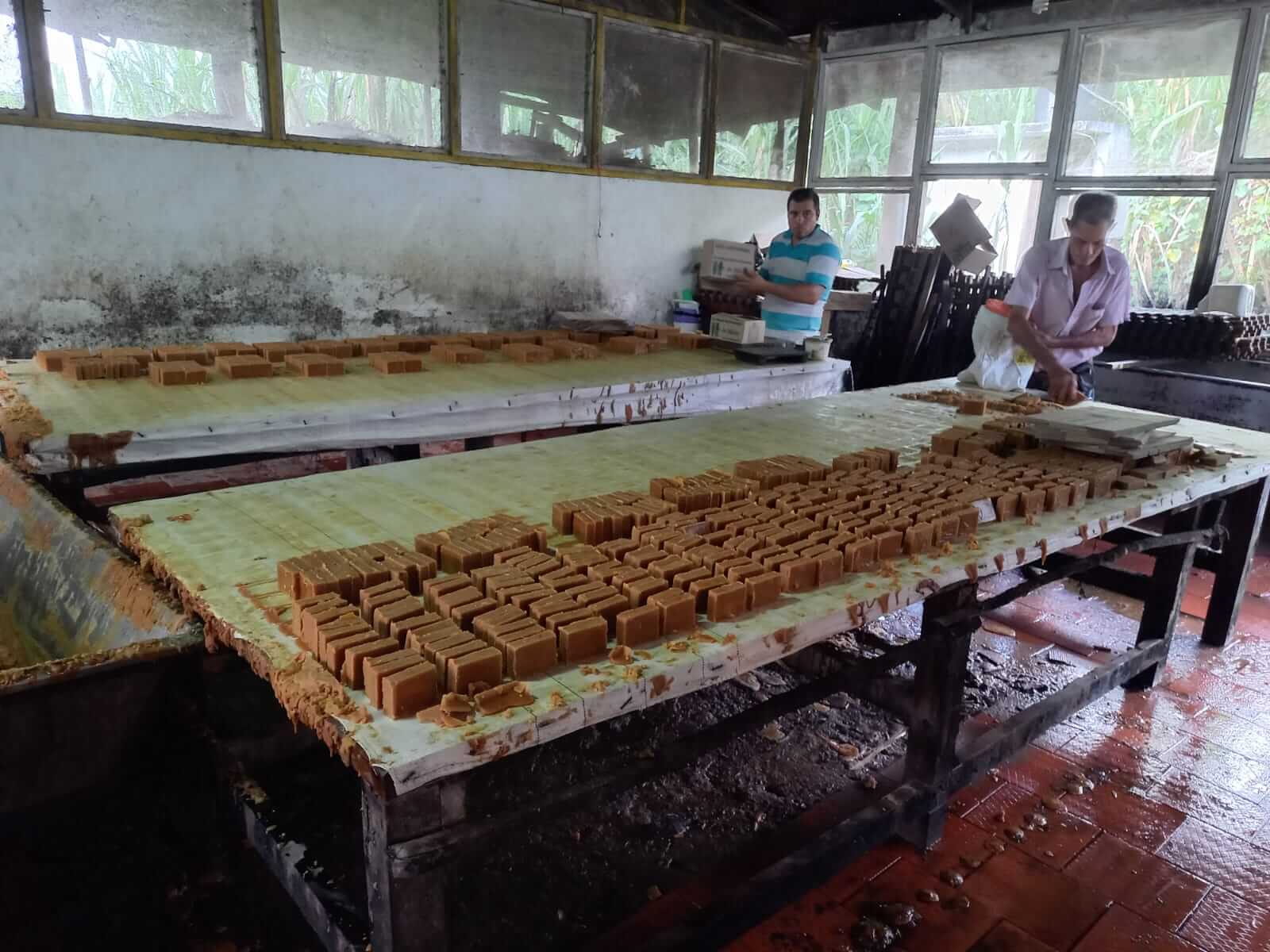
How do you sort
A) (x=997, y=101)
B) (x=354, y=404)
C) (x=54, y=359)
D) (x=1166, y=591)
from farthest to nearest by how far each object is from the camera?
(x=997, y=101) < (x=54, y=359) < (x=1166, y=591) < (x=354, y=404)

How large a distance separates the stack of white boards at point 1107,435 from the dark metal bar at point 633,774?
3.32ft

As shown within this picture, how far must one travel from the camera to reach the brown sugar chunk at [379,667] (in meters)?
1.24

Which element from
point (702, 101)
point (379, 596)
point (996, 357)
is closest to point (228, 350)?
point (379, 596)

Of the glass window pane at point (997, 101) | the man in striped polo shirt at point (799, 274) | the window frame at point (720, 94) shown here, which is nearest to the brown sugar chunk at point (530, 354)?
the man in striped polo shirt at point (799, 274)

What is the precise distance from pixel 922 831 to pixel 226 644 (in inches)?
73.4

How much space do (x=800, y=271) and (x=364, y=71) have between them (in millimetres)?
3301

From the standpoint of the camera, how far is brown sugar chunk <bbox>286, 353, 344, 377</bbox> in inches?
138

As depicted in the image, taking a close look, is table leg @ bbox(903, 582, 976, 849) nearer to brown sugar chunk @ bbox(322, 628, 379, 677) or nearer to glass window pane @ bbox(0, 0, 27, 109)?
brown sugar chunk @ bbox(322, 628, 379, 677)

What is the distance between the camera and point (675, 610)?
150cm

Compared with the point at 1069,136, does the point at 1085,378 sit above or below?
below

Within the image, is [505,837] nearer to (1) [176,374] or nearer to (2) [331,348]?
(1) [176,374]

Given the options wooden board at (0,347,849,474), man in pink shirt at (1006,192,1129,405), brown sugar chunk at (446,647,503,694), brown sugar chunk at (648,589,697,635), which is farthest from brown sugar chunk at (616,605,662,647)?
man in pink shirt at (1006,192,1129,405)

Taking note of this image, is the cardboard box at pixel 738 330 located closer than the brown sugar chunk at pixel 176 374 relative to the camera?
No

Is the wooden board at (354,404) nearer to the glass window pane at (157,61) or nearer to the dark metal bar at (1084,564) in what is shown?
the dark metal bar at (1084,564)
